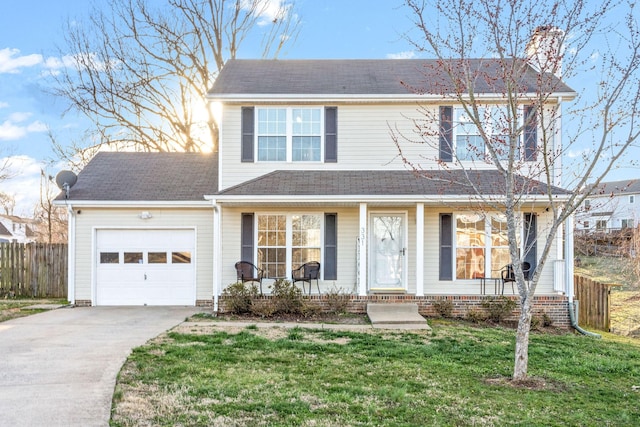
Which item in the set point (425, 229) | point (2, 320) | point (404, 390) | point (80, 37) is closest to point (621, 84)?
point (404, 390)

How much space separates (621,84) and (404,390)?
4577 mm

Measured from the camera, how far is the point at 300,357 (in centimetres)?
704

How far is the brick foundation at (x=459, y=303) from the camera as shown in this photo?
11031 millimetres

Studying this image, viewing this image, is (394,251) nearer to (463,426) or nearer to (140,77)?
(463,426)

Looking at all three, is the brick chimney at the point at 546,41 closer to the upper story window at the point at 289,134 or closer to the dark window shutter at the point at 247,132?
the upper story window at the point at 289,134

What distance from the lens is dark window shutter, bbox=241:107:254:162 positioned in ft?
40.8

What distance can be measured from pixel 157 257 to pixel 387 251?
19.6ft

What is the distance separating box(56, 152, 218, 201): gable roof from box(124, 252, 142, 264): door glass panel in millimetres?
1462

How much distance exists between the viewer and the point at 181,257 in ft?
42.7

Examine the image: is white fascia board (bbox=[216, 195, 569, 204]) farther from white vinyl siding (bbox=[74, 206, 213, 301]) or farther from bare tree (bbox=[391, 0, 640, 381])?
bare tree (bbox=[391, 0, 640, 381])

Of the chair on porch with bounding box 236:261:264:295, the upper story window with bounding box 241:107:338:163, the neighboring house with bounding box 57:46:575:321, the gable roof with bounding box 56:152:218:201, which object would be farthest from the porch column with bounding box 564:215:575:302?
the gable roof with bounding box 56:152:218:201

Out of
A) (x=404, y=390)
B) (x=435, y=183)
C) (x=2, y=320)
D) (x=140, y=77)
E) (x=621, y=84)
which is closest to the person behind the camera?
(x=404, y=390)

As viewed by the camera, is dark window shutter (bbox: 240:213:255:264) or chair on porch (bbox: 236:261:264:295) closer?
chair on porch (bbox: 236:261:264:295)

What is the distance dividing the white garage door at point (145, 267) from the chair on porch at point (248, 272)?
1.69 meters
